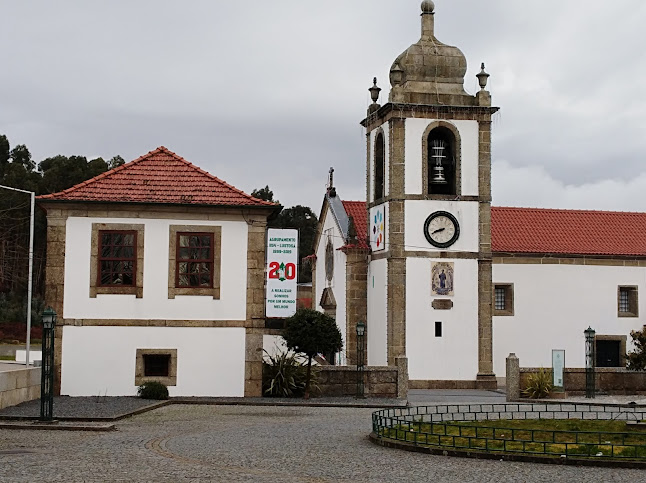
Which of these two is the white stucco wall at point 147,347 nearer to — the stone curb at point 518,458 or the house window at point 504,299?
the stone curb at point 518,458

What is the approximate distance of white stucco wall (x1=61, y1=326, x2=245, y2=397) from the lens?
27781 millimetres

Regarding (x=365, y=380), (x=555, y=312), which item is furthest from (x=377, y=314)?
(x=365, y=380)

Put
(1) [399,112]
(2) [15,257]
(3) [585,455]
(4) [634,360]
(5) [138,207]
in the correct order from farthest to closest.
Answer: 1. (2) [15,257]
2. (1) [399,112]
3. (4) [634,360]
4. (5) [138,207]
5. (3) [585,455]

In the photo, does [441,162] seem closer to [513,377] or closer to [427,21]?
[427,21]

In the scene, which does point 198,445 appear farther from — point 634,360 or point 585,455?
point 634,360

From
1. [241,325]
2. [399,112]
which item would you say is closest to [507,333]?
[399,112]

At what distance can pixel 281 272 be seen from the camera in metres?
29.3

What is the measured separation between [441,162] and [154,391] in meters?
16.6

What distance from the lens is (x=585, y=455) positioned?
15289 mm

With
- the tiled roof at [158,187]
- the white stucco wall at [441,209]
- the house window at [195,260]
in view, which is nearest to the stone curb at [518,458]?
the house window at [195,260]

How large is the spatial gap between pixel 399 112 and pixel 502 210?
7.93 m

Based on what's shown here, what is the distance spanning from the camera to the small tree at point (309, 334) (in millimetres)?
27922

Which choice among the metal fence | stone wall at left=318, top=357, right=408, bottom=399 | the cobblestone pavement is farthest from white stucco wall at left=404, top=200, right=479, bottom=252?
the metal fence

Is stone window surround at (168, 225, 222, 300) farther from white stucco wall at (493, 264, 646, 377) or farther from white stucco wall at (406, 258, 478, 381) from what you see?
white stucco wall at (493, 264, 646, 377)
